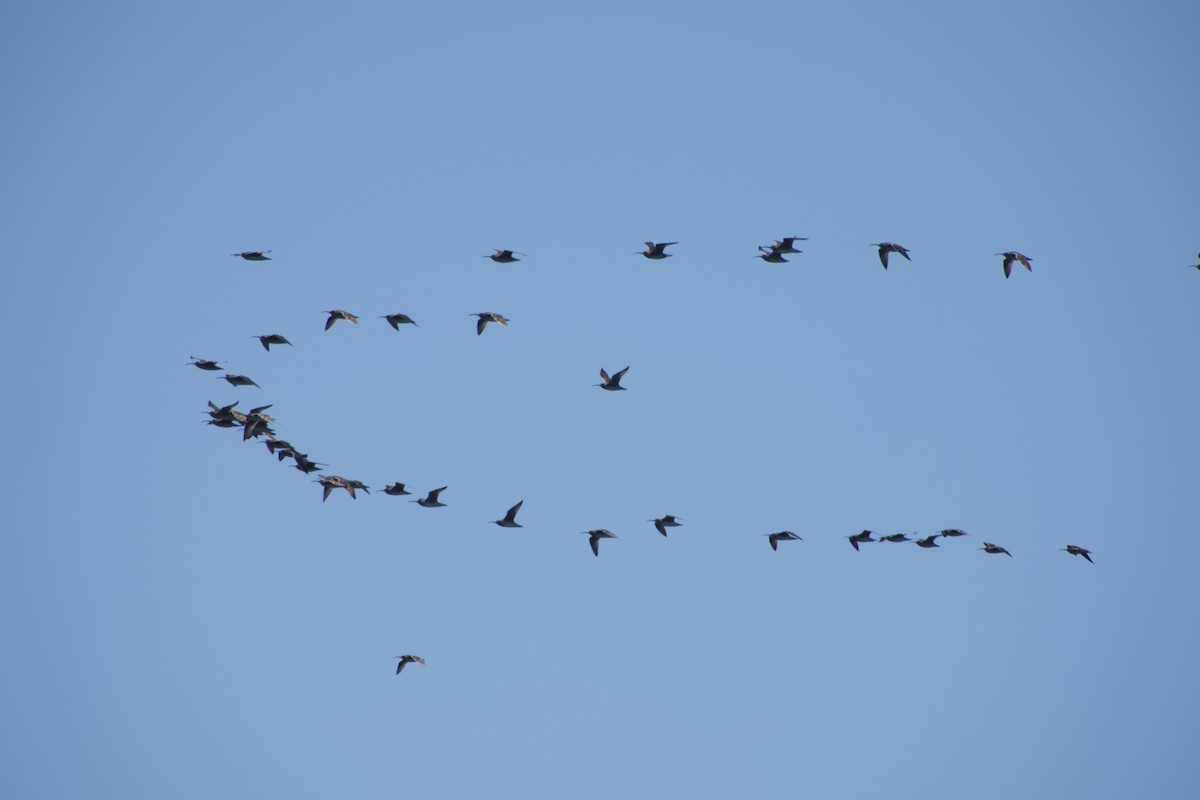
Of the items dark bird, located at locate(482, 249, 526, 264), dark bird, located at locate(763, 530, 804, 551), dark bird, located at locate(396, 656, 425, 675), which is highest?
dark bird, located at locate(482, 249, 526, 264)

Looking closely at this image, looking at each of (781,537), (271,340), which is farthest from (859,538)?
(271,340)

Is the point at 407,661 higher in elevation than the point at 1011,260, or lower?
lower

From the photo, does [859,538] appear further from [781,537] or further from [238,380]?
[238,380]

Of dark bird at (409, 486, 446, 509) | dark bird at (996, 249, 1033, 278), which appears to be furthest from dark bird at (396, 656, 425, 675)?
dark bird at (996, 249, 1033, 278)

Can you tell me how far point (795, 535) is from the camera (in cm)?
7831

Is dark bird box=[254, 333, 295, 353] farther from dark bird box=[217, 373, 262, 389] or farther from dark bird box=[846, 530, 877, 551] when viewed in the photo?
dark bird box=[846, 530, 877, 551]

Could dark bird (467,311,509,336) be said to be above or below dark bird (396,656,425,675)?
above

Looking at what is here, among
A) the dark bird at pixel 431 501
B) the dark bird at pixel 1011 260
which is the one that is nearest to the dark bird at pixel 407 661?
the dark bird at pixel 431 501

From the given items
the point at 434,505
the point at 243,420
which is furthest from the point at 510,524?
the point at 243,420

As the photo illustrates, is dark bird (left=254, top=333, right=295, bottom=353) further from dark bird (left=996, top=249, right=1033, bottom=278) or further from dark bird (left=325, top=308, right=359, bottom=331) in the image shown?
dark bird (left=996, top=249, right=1033, bottom=278)

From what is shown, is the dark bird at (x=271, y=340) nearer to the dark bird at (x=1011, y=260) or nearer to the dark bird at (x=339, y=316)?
the dark bird at (x=339, y=316)

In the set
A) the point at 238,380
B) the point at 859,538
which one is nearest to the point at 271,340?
the point at 238,380

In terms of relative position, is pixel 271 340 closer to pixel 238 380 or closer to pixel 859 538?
pixel 238 380

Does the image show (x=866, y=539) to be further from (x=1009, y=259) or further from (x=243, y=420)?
(x=243, y=420)
